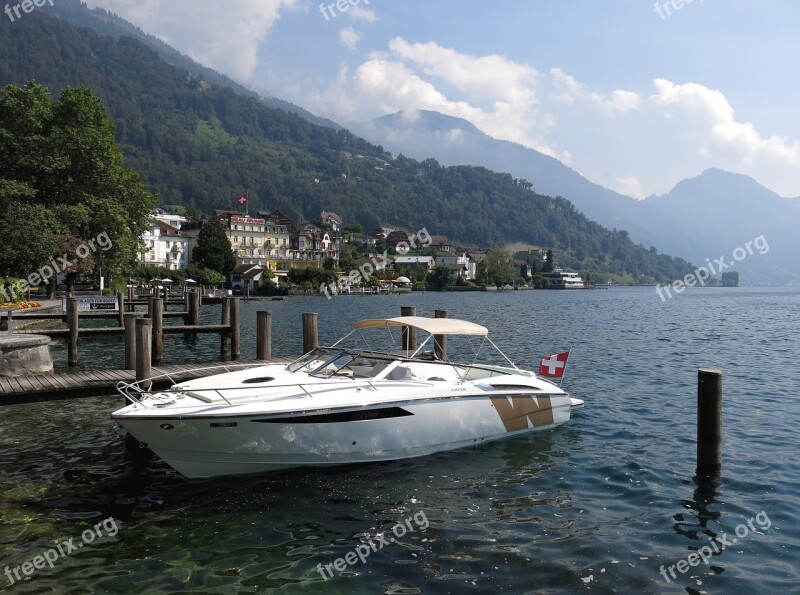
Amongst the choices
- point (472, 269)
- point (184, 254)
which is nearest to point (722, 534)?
point (184, 254)

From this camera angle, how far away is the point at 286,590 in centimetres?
716

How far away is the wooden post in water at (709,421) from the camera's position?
10578mm

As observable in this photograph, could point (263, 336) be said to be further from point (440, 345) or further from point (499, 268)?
point (499, 268)

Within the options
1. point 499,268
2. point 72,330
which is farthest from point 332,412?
point 499,268

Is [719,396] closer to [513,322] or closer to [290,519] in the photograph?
[290,519]

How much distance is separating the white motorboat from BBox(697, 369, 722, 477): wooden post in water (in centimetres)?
348

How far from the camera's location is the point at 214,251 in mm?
115312

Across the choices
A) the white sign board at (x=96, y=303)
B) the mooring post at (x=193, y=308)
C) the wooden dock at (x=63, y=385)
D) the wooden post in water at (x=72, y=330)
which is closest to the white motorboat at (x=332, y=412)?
the wooden dock at (x=63, y=385)

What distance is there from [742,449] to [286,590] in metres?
10.3
